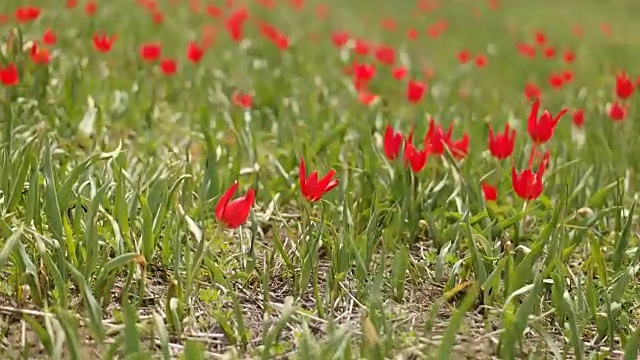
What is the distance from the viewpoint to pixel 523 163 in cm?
324

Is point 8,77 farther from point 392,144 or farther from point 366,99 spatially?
point 366,99

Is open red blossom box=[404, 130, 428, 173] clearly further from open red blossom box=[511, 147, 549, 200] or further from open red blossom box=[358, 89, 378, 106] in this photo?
open red blossom box=[358, 89, 378, 106]

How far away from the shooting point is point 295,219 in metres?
2.68

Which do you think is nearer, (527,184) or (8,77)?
(527,184)

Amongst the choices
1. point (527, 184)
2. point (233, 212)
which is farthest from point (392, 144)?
point (233, 212)

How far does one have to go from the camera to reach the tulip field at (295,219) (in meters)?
1.91

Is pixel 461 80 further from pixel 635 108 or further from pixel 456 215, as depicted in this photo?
pixel 456 215

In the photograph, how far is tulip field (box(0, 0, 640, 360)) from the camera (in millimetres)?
1909

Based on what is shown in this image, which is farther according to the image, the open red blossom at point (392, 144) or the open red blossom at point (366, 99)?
the open red blossom at point (366, 99)

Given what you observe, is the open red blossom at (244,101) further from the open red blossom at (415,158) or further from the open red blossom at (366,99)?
the open red blossom at (415,158)

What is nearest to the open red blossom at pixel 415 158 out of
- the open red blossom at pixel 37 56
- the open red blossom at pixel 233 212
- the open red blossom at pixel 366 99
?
the open red blossom at pixel 233 212

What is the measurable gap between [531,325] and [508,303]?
→ 10cm

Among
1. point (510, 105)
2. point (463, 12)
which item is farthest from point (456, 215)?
point (463, 12)

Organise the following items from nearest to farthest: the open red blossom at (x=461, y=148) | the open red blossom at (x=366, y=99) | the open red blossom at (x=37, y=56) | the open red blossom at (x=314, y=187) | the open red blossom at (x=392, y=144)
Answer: the open red blossom at (x=314, y=187) < the open red blossom at (x=392, y=144) < the open red blossom at (x=461, y=148) < the open red blossom at (x=37, y=56) < the open red blossom at (x=366, y=99)
